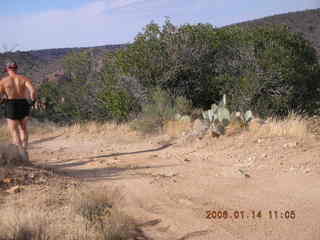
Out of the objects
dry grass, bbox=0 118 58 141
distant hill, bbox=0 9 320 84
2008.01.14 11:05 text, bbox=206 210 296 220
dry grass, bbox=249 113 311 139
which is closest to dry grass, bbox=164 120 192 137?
dry grass, bbox=249 113 311 139

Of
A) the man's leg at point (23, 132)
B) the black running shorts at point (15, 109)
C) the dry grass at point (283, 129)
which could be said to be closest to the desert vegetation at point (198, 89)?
the dry grass at point (283, 129)

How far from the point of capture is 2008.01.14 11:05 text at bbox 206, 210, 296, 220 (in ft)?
15.0

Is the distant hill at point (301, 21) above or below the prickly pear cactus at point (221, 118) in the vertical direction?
above

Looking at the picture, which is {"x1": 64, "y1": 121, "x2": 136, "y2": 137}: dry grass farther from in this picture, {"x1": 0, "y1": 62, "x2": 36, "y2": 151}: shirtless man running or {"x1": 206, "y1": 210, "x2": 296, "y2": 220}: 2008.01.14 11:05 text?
{"x1": 206, "y1": 210, "x2": 296, "y2": 220}: 2008.01.14 11:05 text

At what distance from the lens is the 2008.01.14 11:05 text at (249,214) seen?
15.0 feet

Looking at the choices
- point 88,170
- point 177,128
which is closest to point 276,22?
point 177,128

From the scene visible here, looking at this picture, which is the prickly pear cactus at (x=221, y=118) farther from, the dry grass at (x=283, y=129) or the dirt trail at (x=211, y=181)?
the dry grass at (x=283, y=129)

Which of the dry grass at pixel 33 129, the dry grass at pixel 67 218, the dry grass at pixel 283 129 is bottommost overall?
the dry grass at pixel 33 129

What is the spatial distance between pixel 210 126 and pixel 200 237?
16.4 ft

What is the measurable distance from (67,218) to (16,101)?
12.7 ft

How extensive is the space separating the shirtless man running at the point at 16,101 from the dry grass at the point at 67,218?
8.75 ft

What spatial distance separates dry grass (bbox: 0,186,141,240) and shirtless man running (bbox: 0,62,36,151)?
267cm

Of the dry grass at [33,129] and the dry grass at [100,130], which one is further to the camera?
the dry grass at [33,129]

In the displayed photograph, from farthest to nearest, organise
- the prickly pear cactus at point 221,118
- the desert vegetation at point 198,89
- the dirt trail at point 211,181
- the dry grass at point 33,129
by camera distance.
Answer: the dry grass at point 33,129 → the desert vegetation at point 198,89 → the prickly pear cactus at point 221,118 → the dirt trail at point 211,181
